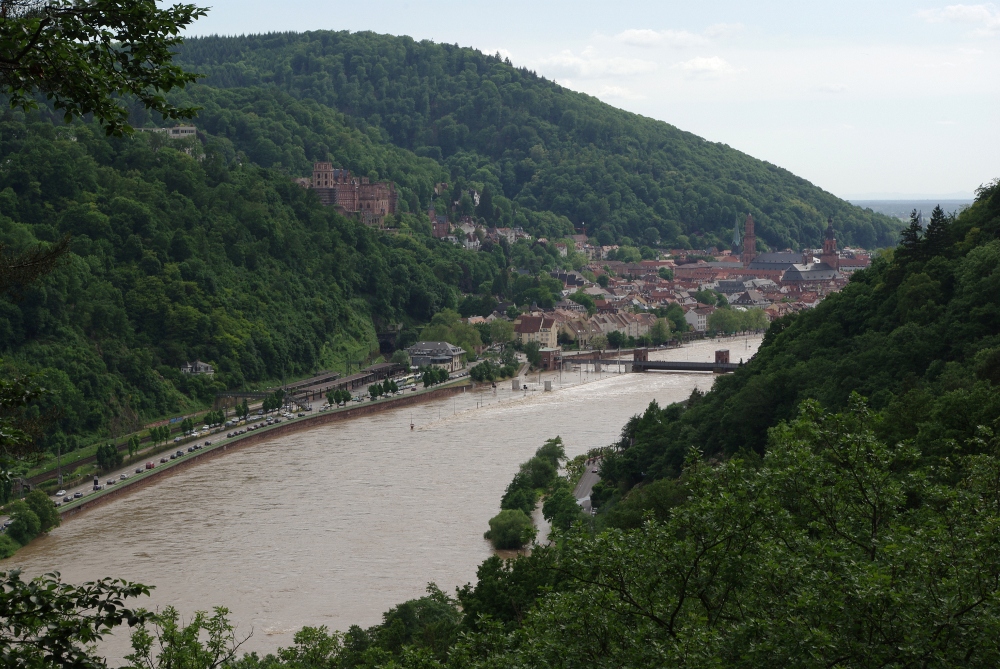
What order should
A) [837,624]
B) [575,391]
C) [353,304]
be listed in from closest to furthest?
[837,624] < [575,391] < [353,304]

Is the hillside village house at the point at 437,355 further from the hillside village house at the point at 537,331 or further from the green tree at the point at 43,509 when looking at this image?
the green tree at the point at 43,509

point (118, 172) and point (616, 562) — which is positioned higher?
point (118, 172)

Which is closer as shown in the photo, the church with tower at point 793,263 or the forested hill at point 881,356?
the forested hill at point 881,356

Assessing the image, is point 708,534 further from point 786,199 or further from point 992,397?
point 786,199

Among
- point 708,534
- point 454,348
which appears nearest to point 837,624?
point 708,534

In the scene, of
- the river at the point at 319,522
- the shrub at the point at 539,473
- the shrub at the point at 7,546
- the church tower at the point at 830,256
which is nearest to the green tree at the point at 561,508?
the river at the point at 319,522

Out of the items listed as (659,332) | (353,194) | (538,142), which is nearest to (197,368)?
(659,332)

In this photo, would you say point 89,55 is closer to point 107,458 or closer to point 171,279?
point 107,458

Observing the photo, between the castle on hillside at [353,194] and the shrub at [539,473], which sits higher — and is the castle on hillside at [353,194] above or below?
above
